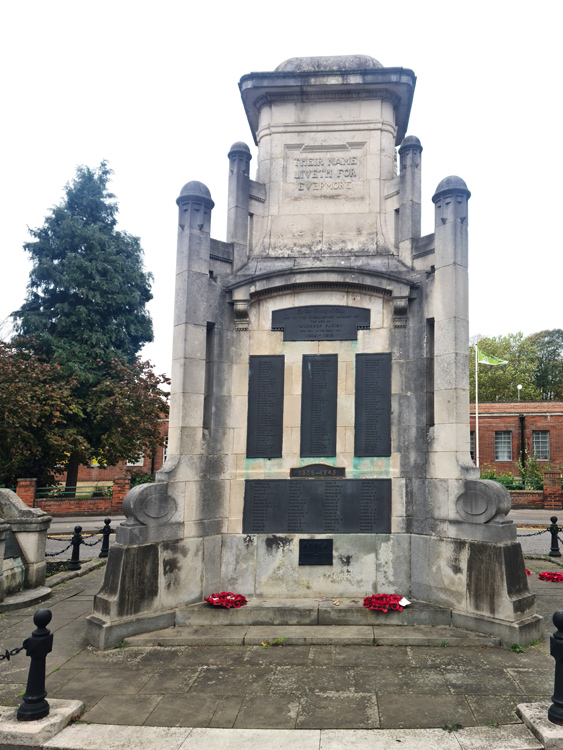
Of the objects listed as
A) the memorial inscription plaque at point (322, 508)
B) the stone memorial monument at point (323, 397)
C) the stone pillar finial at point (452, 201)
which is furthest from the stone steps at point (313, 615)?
the stone pillar finial at point (452, 201)

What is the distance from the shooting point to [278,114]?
34.1 ft

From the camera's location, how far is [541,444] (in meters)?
41.1

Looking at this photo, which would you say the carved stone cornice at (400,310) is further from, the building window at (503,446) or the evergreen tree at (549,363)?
the evergreen tree at (549,363)

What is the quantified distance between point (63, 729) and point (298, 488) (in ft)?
15.4

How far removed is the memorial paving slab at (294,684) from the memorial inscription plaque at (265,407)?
3044mm

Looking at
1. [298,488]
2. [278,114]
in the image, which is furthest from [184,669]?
[278,114]

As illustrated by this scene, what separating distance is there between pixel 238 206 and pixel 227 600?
669cm

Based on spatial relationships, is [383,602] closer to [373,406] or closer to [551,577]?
[373,406]

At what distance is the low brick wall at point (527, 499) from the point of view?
29359 millimetres

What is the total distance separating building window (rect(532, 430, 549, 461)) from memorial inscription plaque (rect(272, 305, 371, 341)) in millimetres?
36682

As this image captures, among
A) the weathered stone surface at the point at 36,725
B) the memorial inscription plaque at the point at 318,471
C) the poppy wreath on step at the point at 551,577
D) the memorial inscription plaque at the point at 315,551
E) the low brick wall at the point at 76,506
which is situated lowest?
the low brick wall at the point at 76,506

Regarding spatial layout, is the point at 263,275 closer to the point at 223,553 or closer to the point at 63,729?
the point at 223,553

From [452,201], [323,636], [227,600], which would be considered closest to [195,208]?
[452,201]

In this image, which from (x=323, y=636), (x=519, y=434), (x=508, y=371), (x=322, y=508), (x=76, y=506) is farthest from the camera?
(x=508, y=371)
